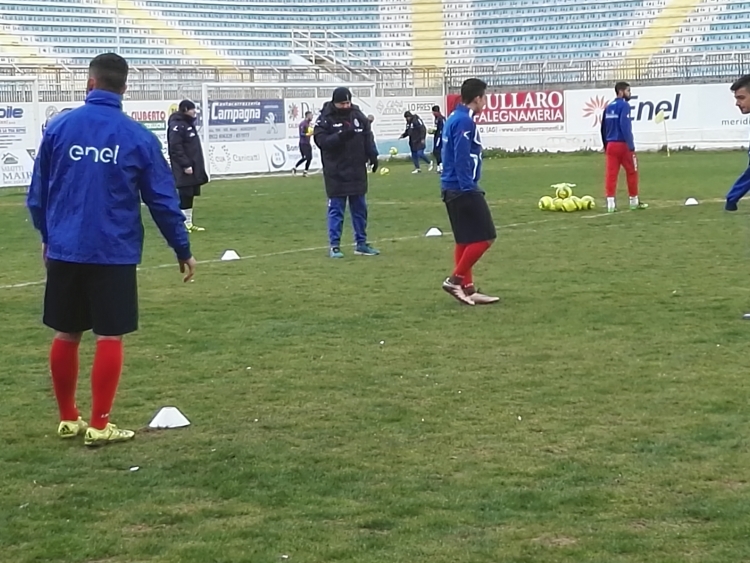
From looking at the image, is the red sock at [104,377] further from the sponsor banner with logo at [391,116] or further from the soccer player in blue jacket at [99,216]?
the sponsor banner with logo at [391,116]

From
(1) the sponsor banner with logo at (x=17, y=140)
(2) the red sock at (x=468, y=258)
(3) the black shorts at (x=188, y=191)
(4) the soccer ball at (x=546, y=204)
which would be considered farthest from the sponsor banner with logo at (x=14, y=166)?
(2) the red sock at (x=468, y=258)

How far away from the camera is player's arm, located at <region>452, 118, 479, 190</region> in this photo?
30.2 ft

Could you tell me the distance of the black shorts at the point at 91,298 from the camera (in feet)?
17.9

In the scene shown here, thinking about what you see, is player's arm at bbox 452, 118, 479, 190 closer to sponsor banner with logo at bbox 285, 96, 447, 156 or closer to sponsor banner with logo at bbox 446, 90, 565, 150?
sponsor banner with logo at bbox 285, 96, 447, 156

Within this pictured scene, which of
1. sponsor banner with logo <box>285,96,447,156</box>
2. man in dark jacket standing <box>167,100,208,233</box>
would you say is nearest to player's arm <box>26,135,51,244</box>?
man in dark jacket standing <box>167,100,208,233</box>

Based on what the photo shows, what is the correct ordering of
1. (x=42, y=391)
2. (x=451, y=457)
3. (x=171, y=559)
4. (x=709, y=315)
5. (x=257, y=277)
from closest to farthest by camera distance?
(x=171, y=559)
(x=451, y=457)
(x=42, y=391)
(x=709, y=315)
(x=257, y=277)

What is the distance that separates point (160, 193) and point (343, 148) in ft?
23.0

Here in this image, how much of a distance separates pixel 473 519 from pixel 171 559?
3.60 ft

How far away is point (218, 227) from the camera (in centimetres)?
1636

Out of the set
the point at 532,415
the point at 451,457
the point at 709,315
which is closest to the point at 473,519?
the point at 451,457

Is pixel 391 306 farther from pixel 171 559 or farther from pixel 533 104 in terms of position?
pixel 533 104

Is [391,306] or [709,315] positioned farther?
[391,306]

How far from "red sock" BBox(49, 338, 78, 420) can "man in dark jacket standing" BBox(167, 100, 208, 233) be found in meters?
9.54

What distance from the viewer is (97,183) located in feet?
17.5
